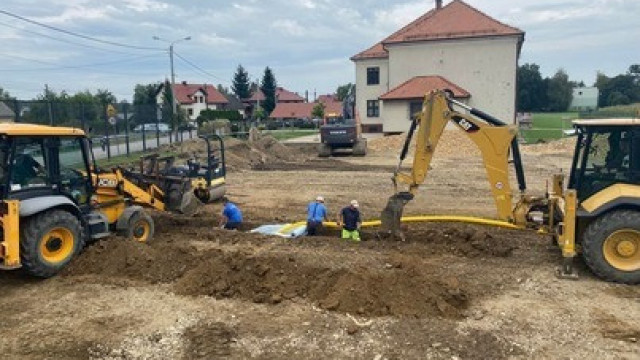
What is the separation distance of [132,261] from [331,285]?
3.18 meters

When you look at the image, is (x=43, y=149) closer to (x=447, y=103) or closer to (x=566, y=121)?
(x=447, y=103)

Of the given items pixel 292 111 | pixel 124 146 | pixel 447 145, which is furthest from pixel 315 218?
pixel 292 111

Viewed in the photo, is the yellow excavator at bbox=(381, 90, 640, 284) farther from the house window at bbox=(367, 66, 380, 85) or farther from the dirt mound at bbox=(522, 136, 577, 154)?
the house window at bbox=(367, 66, 380, 85)

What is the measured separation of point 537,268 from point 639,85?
107 metres

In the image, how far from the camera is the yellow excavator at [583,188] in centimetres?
752

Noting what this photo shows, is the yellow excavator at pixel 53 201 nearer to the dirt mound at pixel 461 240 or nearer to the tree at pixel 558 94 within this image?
the dirt mound at pixel 461 240

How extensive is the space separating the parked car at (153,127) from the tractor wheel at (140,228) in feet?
58.3

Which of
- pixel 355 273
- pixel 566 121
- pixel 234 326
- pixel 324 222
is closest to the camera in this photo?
pixel 234 326

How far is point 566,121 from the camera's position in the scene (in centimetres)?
5056

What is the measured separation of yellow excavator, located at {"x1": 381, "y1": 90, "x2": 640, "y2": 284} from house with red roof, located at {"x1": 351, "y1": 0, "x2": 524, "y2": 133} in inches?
1102

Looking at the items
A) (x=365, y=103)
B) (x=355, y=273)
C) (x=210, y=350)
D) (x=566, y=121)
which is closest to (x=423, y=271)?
(x=355, y=273)

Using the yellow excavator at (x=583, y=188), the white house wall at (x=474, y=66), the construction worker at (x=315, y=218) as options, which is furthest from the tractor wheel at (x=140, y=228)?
the white house wall at (x=474, y=66)

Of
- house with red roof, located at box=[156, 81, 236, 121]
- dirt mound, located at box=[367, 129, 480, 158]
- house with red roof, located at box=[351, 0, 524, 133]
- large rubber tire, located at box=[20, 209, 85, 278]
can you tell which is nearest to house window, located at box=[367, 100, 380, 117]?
house with red roof, located at box=[351, 0, 524, 133]

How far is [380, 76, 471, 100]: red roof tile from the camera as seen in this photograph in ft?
123
